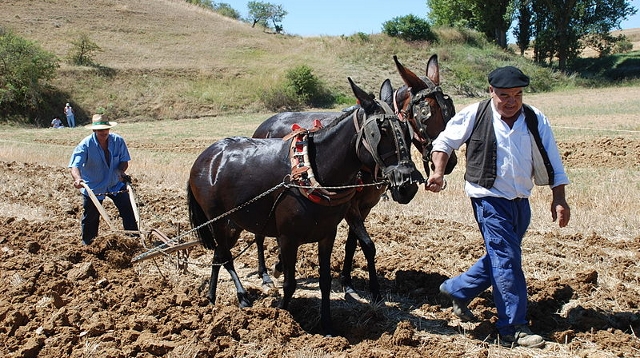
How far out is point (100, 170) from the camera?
24.2 feet

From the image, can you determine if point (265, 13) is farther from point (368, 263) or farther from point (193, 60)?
point (368, 263)

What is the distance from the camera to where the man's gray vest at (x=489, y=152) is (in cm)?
448

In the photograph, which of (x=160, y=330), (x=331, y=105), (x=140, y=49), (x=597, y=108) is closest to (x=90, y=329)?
(x=160, y=330)

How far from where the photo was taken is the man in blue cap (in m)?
4.47

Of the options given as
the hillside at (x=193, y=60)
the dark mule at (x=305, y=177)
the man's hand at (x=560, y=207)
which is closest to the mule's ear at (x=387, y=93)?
the dark mule at (x=305, y=177)

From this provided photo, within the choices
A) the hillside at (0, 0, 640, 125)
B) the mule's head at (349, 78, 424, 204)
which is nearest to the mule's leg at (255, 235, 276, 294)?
the mule's head at (349, 78, 424, 204)

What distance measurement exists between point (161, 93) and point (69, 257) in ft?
111

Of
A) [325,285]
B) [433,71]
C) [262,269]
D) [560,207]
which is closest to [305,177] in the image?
[325,285]

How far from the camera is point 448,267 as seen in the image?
6695 mm

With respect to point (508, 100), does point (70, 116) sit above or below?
below

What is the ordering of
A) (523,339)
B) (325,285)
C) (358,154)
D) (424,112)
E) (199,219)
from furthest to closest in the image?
(199,219), (424,112), (325,285), (358,154), (523,339)

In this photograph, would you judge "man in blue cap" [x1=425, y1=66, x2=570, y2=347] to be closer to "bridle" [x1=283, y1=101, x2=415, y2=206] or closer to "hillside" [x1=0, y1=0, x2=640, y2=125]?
"bridle" [x1=283, y1=101, x2=415, y2=206]

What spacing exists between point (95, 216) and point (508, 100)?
5.20 metres

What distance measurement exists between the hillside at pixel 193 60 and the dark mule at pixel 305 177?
31845 mm
